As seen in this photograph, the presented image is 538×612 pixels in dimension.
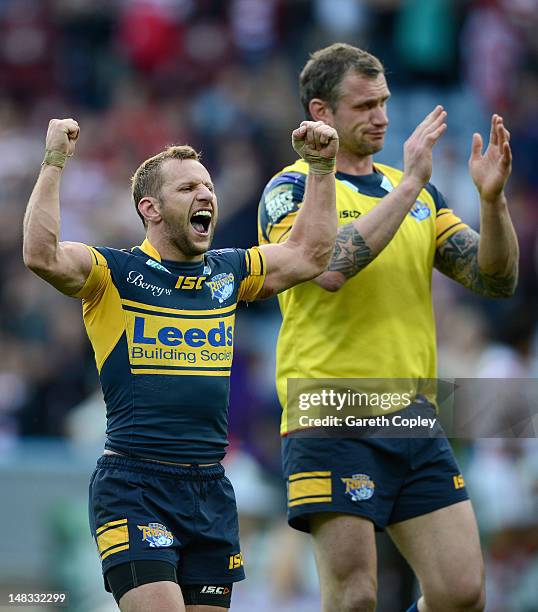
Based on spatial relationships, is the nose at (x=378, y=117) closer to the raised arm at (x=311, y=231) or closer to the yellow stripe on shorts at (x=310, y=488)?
the raised arm at (x=311, y=231)

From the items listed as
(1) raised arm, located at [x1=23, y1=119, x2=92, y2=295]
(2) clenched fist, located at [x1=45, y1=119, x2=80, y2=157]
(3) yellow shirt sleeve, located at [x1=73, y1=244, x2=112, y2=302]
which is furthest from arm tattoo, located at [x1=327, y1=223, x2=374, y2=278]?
(2) clenched fist, located at [x1=45, y1=119, x2=80, y2=157]

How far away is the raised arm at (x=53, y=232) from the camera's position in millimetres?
5547

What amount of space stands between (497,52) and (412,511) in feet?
30.3

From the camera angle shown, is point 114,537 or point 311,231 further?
point 311,231

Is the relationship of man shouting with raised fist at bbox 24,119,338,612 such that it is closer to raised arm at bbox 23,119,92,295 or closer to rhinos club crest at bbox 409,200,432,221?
raised arm at bbox 23,119,92,295

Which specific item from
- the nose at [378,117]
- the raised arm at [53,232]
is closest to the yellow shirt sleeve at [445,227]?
the nose at [378,117]

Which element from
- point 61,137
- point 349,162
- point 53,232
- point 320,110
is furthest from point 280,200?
point 53,232

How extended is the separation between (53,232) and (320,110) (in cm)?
190

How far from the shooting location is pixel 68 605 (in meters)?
9.12

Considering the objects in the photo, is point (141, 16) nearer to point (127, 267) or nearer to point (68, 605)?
point (68, 605)

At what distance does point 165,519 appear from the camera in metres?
5.71

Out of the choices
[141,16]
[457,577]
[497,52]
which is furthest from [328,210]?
[141,16]

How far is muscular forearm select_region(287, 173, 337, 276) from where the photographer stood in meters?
6.24

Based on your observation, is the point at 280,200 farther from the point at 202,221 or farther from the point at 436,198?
the point at 436,198
